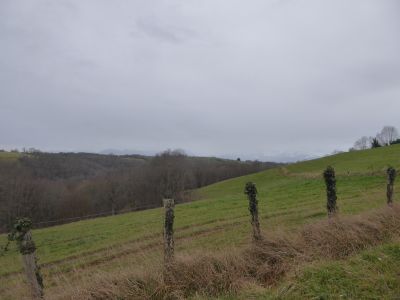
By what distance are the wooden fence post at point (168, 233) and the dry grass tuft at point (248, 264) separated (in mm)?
291

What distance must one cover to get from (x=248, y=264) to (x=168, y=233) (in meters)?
1.86

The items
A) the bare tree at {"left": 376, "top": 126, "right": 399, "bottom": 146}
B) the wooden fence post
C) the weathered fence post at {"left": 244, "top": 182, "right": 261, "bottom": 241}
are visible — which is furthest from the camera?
the bare tree at {"left": 376, "top": 126, "right": 399, "bottom": 146}

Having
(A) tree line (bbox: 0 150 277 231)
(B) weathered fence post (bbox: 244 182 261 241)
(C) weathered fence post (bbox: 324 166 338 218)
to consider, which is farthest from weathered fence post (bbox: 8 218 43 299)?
(A) tree line (bbox: 0 150 277 231)

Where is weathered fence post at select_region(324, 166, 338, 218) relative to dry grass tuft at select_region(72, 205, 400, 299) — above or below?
above

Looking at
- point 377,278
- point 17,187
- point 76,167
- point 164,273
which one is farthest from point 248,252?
point 76,167

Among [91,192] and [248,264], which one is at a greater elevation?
[248,264]

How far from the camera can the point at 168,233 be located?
8180 millimetres

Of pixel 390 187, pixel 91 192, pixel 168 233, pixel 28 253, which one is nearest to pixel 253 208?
pixel 168 233

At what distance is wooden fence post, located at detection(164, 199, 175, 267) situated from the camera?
779 cm

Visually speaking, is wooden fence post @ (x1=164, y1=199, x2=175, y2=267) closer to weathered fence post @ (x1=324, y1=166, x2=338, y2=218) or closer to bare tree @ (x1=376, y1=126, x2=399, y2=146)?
weathered fence post @ (x1=324, y1=166, x2=338, y2=218)

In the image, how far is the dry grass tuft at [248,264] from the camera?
6836 mm

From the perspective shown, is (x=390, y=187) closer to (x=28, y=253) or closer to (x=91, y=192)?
(x=28, y=253)

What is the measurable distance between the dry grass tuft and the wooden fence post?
29 cm

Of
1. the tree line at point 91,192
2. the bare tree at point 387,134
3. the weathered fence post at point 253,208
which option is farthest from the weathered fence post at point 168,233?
the bare tree at point 387,134
